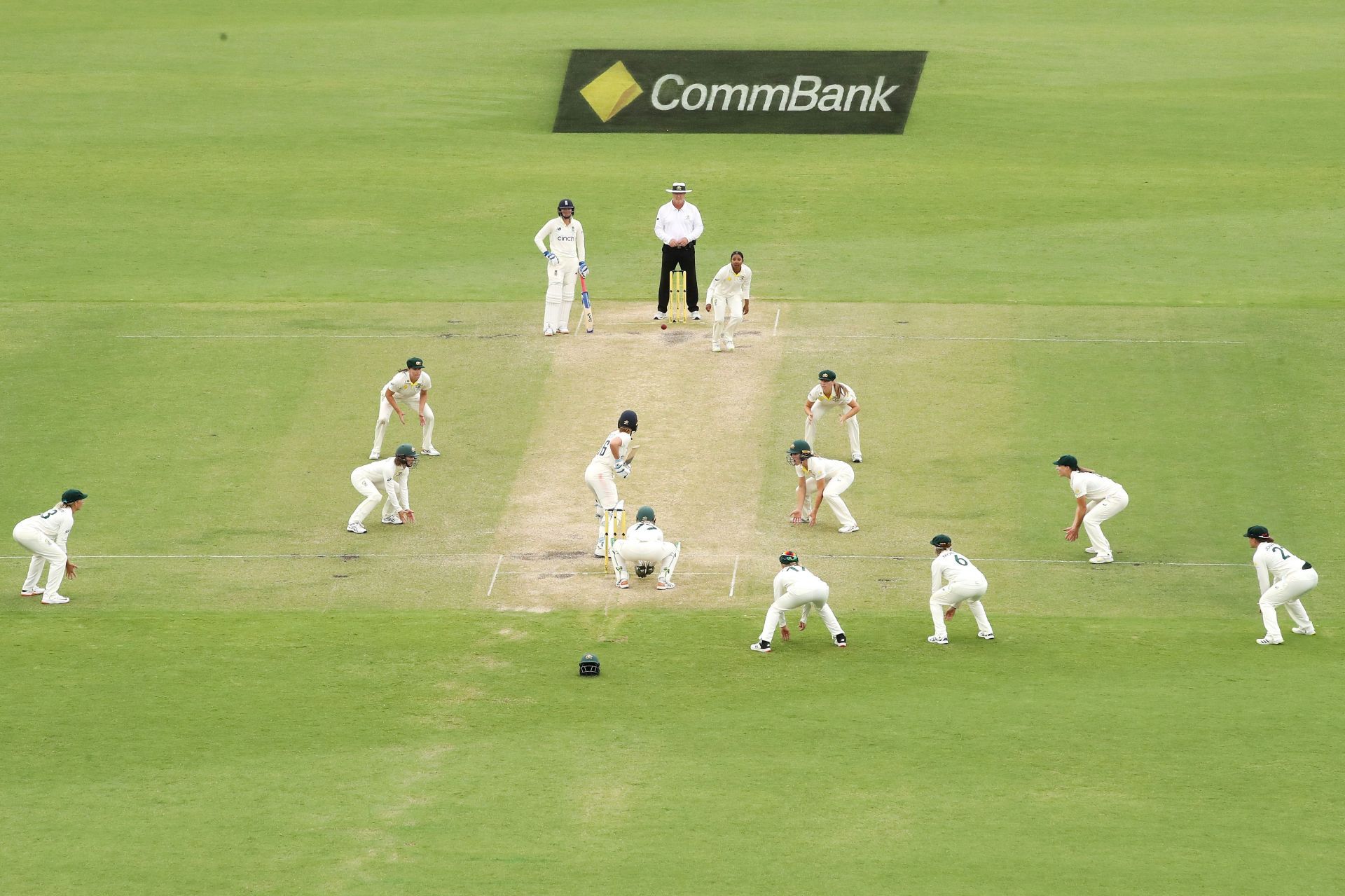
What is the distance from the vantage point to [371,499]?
3036cm

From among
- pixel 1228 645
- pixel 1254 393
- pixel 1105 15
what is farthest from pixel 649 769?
pixel 1105 15

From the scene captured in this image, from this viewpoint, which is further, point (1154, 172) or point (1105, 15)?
point (1105, 15)

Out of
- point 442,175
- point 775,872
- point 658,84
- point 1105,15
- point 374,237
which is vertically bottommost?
point 775,872

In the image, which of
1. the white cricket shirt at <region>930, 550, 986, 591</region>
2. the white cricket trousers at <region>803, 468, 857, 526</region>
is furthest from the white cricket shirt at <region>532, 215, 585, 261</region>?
the white cricket shirt at <region>930, 550, 986, 591</region>

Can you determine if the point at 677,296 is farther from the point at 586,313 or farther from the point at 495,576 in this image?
the point at 495,576

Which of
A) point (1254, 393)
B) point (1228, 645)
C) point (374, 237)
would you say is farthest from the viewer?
point (374, 237)

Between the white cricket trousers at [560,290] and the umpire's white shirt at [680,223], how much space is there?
1.91 meters

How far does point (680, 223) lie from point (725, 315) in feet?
6.67

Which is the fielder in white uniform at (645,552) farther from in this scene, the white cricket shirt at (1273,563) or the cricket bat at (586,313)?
the cricket bat at (586,313)

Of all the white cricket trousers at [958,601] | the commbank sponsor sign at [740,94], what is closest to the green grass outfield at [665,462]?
the white cricket trousers at [958,601]

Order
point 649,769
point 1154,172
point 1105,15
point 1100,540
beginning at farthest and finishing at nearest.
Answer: point 1105,15 → point 1154,172 → point 1100,540 → point 649,769

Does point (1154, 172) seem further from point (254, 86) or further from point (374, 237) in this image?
point (254, 86)

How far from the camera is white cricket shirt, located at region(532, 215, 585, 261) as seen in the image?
122 ft

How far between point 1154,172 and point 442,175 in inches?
730
